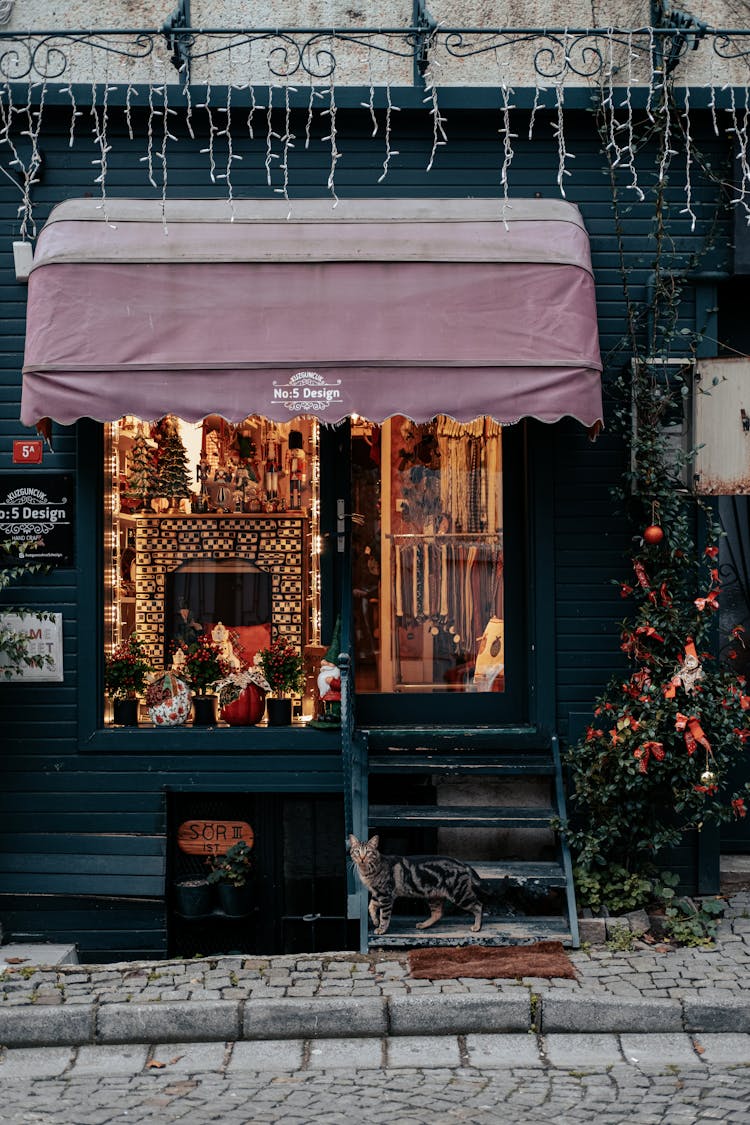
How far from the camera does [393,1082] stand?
544 cm

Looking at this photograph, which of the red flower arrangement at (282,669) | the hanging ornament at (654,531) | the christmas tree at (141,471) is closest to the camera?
the hanging ornament at (654,531)

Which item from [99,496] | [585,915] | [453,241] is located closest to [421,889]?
[585,915]

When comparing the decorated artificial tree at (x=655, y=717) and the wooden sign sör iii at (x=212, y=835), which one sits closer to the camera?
the decorated artificial tree at (x=655, y=717)

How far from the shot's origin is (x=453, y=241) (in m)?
7.16

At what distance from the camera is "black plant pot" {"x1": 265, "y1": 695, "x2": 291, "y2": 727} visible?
7.92m

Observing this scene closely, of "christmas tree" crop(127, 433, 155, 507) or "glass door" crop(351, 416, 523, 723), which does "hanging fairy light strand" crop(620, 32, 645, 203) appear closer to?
"glass door" crop(351, 416, 523, 723)

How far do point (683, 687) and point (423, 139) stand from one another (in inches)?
154

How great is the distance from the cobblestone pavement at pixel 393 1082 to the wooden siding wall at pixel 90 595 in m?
1.79

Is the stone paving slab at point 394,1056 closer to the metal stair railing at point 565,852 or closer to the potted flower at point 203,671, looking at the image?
the metal stair railing at point 565,852

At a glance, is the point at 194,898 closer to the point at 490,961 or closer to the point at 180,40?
the point at 490,961

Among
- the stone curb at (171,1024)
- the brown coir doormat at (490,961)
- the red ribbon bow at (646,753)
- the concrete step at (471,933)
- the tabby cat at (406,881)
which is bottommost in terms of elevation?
the stone curb at (171,1024)

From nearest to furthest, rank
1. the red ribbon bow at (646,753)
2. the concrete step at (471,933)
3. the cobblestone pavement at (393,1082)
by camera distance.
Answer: the cobblestone pavement at (393,1082), the concrete step at (471,933), the red ribbon bow at (646,753)

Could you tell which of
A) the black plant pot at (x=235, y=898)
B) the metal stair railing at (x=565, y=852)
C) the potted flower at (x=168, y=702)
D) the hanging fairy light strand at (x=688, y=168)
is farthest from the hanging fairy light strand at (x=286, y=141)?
the black plant pot at (x=235, y=898)

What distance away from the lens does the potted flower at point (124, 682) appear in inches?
311
